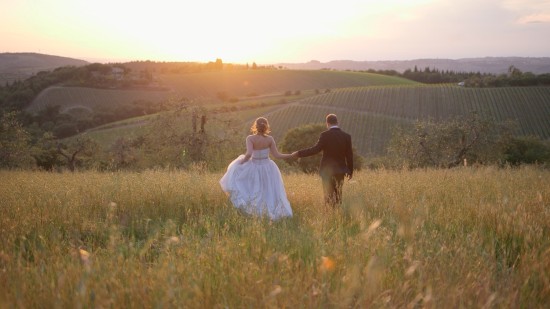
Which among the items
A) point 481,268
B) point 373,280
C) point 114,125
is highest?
point 373,280

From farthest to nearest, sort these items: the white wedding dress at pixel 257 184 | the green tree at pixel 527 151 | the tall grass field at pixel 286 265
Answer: the green tree at pixel 527 151 < the white wedding dress at pixel 257 184 < the tall grass field at pixel 286 265

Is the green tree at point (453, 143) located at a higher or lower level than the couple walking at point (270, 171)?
lower

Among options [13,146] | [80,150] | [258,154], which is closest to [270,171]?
[258,154]

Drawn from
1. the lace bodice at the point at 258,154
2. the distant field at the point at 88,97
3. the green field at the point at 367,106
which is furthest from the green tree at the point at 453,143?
the distant field at the point at 88,97

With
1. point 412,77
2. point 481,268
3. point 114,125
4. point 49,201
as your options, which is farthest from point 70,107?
point 412,77

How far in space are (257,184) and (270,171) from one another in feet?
1.29

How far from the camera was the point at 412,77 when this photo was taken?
158250mm

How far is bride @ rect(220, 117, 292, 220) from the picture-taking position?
8125 mm

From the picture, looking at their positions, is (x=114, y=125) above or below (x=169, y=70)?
below

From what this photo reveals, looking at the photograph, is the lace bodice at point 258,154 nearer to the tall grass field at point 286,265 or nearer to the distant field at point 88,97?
the tall grass field at point 286,265

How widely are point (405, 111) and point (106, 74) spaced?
77392 millimetres

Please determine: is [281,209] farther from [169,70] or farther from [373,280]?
[169,70]

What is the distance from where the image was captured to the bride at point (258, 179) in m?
8.12

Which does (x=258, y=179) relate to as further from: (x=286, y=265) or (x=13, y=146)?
(x=13, y=146)
